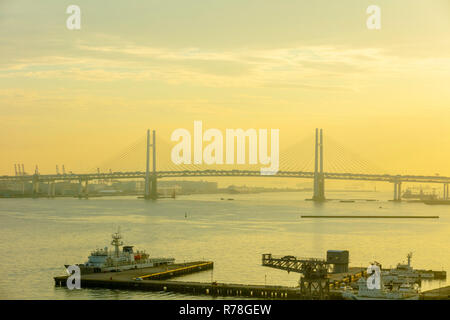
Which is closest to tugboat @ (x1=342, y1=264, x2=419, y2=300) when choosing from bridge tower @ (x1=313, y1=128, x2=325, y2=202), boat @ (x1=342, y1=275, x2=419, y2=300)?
boat @ (x1=342, y1=275, x2=419, y2=300)

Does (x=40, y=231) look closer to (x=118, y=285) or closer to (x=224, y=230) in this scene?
(x=224, y=230)

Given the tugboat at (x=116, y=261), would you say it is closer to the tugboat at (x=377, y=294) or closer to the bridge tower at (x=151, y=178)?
the tugboat at (x=377, y=294)

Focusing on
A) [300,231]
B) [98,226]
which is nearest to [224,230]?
[300,231]

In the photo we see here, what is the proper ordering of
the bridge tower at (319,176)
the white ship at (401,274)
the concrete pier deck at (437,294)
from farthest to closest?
the bridge tower at (319,176) → the white ship at (401,274) → the concrete pier deck at (437,294)
